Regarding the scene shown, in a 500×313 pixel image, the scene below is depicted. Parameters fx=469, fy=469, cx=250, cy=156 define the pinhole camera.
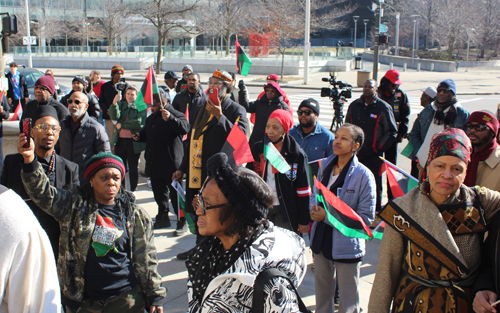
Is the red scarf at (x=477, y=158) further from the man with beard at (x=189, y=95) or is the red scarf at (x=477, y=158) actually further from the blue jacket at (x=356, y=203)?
the man with beard at (x=189, y=95)

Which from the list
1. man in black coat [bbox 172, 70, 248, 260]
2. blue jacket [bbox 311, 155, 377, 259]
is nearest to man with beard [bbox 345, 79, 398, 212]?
man in black coat [bbox 172, 70, 248, 260]

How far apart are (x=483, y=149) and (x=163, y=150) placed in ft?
12.8

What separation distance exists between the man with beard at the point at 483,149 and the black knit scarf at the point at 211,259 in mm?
2408

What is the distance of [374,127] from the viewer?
6.78m

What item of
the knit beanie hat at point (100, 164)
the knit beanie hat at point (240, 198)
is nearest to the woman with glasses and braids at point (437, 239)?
the knit beanie hat at point (240, 198)

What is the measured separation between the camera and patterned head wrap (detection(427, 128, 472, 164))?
2605 mm

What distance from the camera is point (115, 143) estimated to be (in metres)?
7.60

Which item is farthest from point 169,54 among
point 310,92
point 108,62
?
point 310,92

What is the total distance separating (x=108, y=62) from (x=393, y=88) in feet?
130

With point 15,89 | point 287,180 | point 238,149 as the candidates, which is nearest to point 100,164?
point 238,149

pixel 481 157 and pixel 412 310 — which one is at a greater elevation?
pixel 481 157

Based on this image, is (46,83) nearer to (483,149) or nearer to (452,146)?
(483,149)

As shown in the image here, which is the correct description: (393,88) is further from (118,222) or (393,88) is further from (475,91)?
(475,91)

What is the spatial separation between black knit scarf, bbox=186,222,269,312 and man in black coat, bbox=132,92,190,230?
12.4 ft
